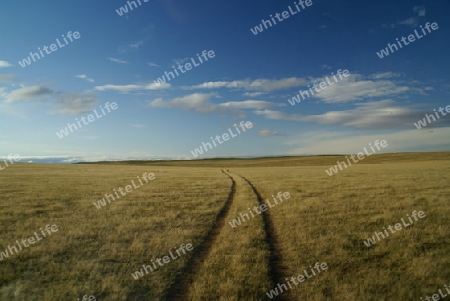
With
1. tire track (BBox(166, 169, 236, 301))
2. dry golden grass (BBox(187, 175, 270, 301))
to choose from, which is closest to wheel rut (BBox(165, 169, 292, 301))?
tire track (BBox(166, 169, 236, 301))

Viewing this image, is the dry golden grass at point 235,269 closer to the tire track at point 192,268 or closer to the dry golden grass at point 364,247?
the tire track at point 192,268

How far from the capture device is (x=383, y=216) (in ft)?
51.7

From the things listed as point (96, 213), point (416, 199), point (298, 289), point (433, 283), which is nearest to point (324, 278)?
point (298, 289)

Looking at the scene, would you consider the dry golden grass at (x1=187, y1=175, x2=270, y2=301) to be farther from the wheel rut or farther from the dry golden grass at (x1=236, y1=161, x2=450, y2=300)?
the dry golden grass at (x1=236, y1=161, x2=450, y2=300)

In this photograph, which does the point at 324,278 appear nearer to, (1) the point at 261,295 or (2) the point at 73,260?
(1) the point at 261,295

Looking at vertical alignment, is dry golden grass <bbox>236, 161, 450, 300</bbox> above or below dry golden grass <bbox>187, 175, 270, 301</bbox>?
below

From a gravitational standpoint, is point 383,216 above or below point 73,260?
below

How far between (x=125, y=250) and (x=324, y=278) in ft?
23.1

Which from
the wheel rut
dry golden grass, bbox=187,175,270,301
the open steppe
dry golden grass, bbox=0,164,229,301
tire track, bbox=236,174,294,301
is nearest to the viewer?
dry golden grass, bbox=187,175,270,301

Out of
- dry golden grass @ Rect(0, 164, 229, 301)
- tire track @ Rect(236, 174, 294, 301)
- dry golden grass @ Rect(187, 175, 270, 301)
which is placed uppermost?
dry golden grass @ Rect(0, 164, 229, 301)

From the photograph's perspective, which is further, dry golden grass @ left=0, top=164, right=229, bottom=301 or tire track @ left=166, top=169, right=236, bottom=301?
dry golden grass @ left=0, top=164, right=229, bottom=301

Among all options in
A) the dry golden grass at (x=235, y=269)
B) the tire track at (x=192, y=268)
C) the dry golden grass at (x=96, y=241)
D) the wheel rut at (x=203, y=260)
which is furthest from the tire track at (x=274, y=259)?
the dry golden grass at (x=96, y=241)

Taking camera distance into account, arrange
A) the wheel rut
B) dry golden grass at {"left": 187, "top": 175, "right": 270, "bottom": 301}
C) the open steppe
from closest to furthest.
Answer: dry golden grass at {"left": 187, "top": 175, "right": 270, "bottom": 301} < the wheel rut < the open steppe

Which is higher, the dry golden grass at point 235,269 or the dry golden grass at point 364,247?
the dry golden grass at point 235,269
